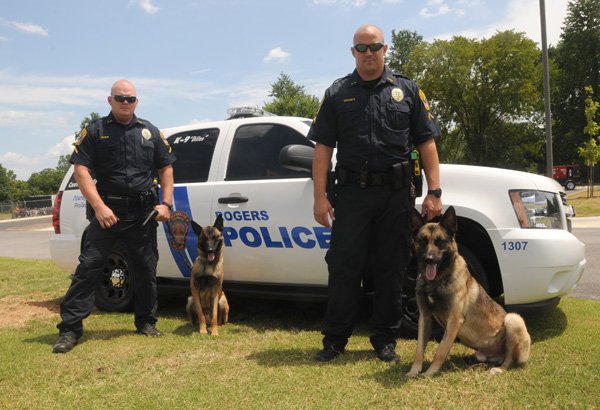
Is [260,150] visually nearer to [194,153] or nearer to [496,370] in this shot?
[194,153]

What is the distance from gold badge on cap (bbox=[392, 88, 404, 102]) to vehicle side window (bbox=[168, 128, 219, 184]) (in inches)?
84.3

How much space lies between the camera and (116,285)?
5.52m

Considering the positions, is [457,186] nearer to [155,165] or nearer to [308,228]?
[308,228]

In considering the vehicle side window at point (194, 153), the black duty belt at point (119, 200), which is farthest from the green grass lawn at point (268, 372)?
the vehicle side window at point (194, 153)

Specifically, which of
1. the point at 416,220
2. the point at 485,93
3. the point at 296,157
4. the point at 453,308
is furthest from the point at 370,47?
the point at 485,93

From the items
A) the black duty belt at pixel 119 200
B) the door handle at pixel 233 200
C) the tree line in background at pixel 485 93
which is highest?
the tree line in background at pixel 485 93

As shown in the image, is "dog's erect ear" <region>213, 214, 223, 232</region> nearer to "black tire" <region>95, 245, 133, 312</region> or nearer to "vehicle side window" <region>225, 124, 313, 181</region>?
"vehicle side window" <region>225, 124, 313, 181</region>

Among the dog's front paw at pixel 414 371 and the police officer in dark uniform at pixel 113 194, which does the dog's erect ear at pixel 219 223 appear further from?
the dog's front paw at pixel 414 371

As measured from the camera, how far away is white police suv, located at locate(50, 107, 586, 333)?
3676 mm

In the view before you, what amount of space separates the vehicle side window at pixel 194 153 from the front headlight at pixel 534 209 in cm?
280

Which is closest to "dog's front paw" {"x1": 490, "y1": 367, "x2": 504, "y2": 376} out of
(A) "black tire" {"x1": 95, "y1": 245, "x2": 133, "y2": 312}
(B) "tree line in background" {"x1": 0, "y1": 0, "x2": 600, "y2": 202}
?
(A) "black tire" {"x1": 95, "y1": 245, "x2": 133, "y2": 312}

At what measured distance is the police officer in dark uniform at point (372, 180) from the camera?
3.44 meters

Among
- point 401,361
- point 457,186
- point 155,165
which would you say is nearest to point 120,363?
point 155,165

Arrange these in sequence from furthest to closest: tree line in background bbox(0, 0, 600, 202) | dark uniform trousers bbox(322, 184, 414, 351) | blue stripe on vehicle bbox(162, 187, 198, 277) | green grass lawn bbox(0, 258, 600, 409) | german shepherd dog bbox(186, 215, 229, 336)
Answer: tree line in background bbox(0, 0, 600, 202) → blue stripe on vehicle bbox(162, 187, 198, 277) → german shepherd dog bbox(186, 215, 229, 336) → dark uniform trousers bbox(322, 184, 414, 351) → green grass lawn bbox(0, 258, 600, 409)
